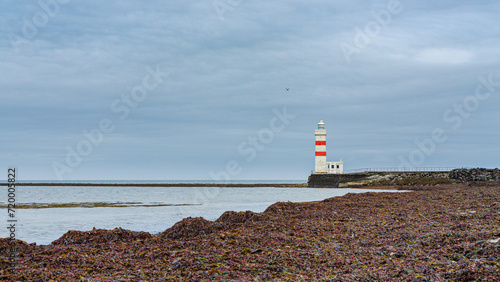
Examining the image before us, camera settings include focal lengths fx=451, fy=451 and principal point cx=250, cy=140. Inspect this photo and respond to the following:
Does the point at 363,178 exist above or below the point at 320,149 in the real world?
below

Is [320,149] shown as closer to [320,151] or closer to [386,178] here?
[320,151]

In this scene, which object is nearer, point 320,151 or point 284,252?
point 284,252

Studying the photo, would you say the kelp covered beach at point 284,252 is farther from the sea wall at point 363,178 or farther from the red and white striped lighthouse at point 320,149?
the red and white striped lighthouse at point 320,149

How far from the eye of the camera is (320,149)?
69688mm

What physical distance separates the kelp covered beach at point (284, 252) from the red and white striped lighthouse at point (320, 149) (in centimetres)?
5480

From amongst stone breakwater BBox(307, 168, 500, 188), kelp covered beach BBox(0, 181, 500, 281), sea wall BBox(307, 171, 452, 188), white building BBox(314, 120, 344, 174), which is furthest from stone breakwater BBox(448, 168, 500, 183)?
kelp covered beach BBox(0, 181, 500, 281)

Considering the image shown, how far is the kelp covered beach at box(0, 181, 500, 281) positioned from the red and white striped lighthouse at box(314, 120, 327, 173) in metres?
54.8

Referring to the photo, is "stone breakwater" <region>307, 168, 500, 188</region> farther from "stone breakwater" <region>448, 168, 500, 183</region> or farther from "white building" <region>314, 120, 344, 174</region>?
"white building" <region>314, 120, 344, 174</region>

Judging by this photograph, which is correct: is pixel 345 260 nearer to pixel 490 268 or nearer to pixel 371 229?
pixel 490 268

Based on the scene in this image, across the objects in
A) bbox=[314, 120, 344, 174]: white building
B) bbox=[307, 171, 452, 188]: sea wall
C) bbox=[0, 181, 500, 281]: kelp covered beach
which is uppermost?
bbox=[314, 120, 344, 174]: white building

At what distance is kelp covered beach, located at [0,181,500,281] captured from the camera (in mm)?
7770

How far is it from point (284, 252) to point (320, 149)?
61118 mm

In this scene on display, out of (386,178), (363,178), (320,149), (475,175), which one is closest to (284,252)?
(475,175)

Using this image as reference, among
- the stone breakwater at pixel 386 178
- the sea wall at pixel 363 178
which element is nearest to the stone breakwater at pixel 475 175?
the stone breakwater at pixel 386 178
